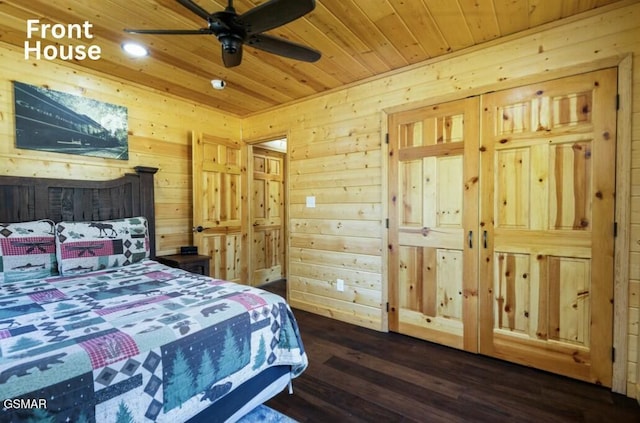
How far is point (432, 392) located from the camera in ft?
6.57

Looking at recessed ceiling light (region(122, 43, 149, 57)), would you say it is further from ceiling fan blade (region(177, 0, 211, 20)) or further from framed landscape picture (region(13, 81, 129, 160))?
ceiling fan blade (region(177, 0, 211, 20))

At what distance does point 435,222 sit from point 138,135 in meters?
3.21

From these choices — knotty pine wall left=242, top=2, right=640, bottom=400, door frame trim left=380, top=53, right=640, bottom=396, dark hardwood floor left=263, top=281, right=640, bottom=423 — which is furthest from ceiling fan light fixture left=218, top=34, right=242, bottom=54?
door frame trim left=380, top=53, right=640, bottom=396

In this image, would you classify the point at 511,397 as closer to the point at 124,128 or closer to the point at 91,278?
the point at 91,278

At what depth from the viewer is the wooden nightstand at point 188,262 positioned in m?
3.08

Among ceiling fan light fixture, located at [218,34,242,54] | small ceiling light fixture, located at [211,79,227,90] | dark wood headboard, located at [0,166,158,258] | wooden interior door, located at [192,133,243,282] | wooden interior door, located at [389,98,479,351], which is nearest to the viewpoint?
ceiling fan light fixture, located at [218,34,242,54]

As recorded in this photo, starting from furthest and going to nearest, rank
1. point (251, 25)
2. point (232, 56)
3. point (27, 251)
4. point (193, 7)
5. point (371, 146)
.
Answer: point (371, 146)
point (27, 251)
point (232, 56)
point (251, 25)
point (193, 7)

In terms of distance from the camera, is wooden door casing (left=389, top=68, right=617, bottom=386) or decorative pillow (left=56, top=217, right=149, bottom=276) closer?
wooden door casing (left=389, top=68, right=617, bottom=386)

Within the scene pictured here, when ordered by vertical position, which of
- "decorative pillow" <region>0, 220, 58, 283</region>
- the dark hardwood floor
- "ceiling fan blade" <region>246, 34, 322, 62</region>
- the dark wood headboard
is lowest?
the dark hardwood floor

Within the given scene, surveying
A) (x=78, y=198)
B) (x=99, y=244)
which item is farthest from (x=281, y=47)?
(x=78, y=198)

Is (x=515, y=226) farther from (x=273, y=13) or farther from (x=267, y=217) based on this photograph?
(x=267, y=217)

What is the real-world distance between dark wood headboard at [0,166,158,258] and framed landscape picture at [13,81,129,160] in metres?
0.30

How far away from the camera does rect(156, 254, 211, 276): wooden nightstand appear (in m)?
3.08

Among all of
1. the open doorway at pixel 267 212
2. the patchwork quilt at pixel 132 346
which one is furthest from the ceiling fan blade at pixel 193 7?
the open doorway at pixel 267 212
